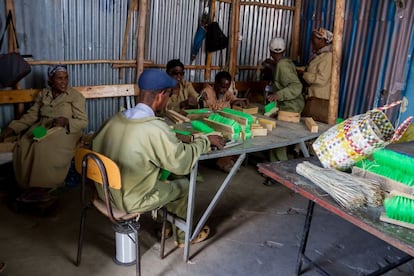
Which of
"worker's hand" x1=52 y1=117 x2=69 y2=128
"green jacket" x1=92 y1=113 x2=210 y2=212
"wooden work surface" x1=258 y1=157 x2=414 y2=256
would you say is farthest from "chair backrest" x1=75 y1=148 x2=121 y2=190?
"worker's hand" x1=52 y1=117 x2=69 y2=128

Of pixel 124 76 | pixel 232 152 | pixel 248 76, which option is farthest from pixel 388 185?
pixel 248 76

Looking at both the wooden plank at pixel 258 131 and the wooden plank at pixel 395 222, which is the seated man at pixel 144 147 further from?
the wooden plank at pixel 395 222

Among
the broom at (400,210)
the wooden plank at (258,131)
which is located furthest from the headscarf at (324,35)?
the broom at (400,210)

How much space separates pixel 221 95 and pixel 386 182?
2892 mm

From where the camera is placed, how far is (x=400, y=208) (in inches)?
76.1

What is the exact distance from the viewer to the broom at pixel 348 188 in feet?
6.91

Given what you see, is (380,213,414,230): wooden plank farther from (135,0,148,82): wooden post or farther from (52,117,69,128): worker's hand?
(135,0,148,82): wooden post

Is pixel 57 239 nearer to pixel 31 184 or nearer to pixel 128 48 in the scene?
pixel 31 184

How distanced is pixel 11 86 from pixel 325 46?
12.3ft

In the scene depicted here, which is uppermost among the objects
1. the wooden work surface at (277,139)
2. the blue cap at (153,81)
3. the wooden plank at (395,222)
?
the blue cap at (153,81)

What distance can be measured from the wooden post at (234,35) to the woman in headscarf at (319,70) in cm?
130

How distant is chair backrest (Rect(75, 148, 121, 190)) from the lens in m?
2.42

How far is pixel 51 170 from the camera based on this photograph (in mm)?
3930

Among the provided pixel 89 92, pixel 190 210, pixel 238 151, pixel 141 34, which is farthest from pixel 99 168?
pixel 141 34
